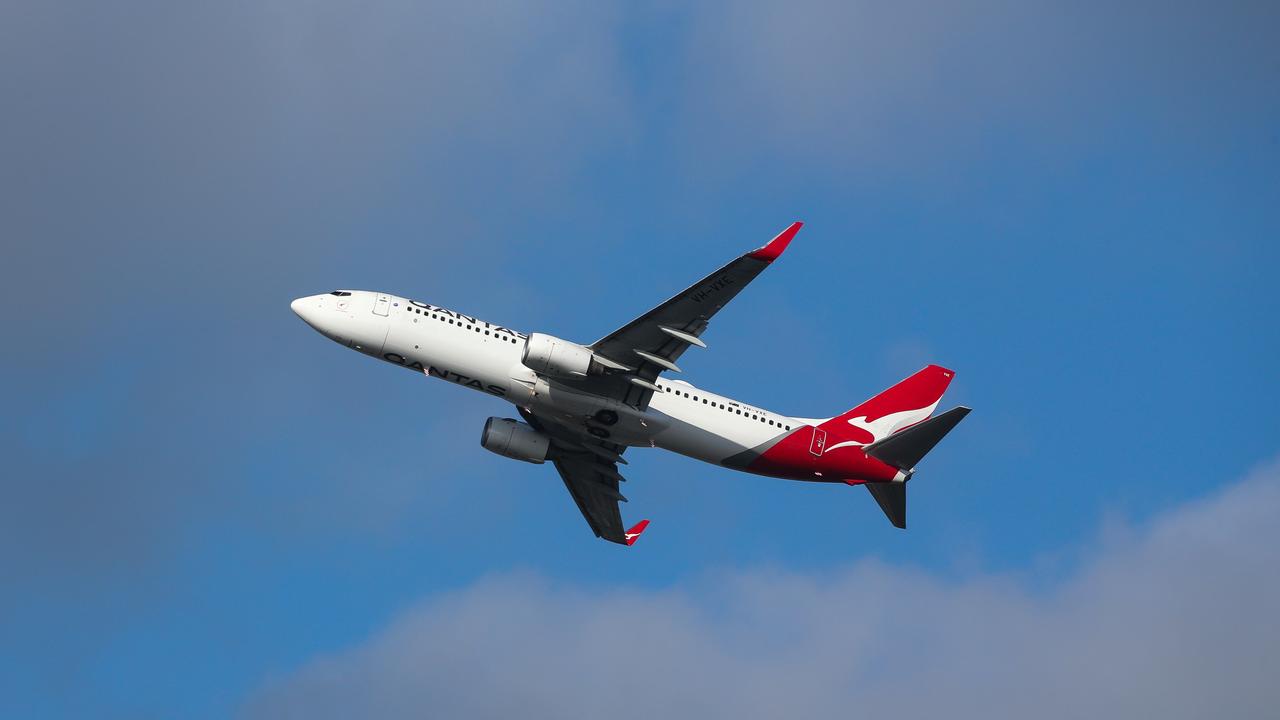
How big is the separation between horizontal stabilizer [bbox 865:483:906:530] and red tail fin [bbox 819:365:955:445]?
233 cm

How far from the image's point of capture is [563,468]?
237 feet

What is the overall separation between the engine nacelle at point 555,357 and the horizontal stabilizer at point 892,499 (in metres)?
16.3

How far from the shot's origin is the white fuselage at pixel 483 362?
2447 inches

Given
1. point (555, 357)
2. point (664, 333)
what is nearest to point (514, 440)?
point (555, 357)

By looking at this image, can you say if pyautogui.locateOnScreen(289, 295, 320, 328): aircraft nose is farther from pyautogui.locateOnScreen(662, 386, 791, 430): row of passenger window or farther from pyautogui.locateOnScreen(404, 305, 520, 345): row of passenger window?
pyautogui.locateOnScreen(662, 386, 791, 430): row of passenger window

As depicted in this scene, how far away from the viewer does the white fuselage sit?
204ft

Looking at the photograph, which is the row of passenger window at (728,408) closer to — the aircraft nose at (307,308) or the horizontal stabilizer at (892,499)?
the horizontal stabilizer at (892,499)

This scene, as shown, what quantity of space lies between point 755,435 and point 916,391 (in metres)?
9.90

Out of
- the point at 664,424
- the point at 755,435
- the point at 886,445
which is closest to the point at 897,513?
the point at 886,445

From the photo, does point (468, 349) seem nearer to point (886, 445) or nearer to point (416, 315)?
point (416, 315)

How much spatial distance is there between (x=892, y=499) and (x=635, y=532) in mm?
14834

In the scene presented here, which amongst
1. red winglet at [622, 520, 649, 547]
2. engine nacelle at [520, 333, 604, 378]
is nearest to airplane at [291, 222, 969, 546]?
engine nacelle at [520, 333, 604, 378]

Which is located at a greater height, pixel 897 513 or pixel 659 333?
pixel 659 333

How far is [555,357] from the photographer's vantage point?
60562 mm
